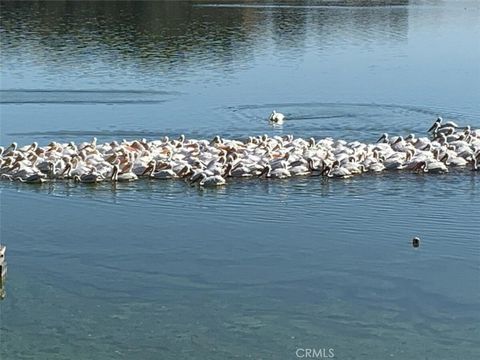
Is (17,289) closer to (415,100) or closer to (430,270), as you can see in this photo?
(430,270)

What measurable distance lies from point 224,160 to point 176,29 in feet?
98.1

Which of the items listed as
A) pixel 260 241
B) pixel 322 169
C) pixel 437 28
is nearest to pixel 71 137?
pixel 322 169

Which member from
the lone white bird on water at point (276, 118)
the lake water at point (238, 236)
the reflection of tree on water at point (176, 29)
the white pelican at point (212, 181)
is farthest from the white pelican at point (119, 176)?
the reflection of tree on water at point (176, 29)

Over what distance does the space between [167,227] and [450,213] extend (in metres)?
A: 4.87

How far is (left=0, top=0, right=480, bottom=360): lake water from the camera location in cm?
1322

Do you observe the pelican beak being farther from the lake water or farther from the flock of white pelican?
the lake water

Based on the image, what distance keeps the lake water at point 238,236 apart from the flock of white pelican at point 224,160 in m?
0.36

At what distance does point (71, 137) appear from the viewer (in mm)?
25359

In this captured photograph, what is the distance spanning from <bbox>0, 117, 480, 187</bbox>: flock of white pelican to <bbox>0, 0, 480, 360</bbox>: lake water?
0.36 meters

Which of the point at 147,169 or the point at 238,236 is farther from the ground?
the point at 147,169

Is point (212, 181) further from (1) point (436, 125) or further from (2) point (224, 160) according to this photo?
(1) point (436, 125)

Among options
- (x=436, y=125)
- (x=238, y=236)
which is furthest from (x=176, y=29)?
(x=238, y=236)

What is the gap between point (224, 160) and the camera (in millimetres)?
21047

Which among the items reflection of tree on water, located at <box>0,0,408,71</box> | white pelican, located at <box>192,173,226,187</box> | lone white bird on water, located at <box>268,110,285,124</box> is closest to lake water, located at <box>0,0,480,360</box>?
white pelican, located at <box>192,173,226,187</box>
